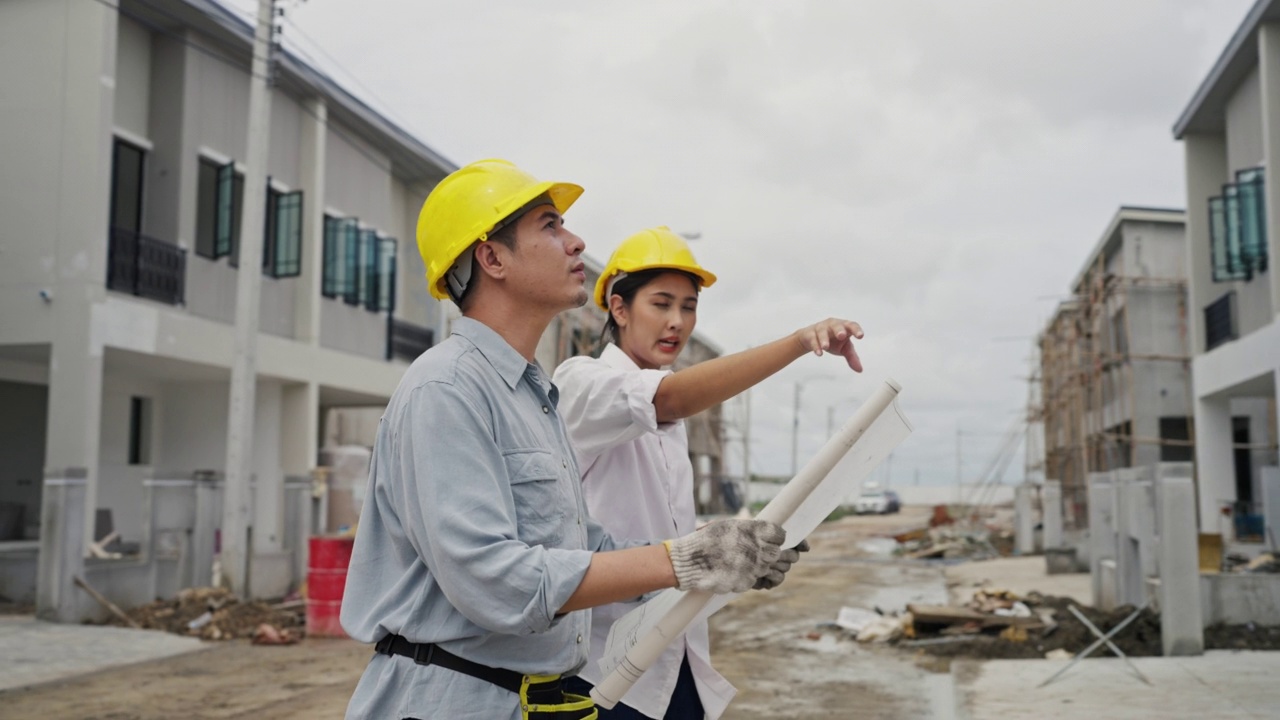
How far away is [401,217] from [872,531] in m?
22.6

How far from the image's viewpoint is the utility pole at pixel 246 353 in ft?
41.8

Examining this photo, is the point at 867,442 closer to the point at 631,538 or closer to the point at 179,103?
the point at 631,538

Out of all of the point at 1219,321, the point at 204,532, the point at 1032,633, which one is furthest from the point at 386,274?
the point at 1219,321

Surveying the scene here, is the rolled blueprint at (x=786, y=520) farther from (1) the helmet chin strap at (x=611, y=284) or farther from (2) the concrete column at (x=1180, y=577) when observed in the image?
(2) the concrete column at (x=1180, y=577)

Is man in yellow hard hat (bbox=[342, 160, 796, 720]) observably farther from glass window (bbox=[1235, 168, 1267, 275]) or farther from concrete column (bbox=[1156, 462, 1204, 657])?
glass window (bbox=[1235, 168, 1267, 275])

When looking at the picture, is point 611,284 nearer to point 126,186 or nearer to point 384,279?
point 126,186

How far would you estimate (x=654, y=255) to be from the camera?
3.43m

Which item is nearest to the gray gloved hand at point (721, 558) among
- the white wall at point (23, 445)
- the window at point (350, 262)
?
the white wall at point (23, 445)

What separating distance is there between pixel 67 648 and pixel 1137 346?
26275 millimetres

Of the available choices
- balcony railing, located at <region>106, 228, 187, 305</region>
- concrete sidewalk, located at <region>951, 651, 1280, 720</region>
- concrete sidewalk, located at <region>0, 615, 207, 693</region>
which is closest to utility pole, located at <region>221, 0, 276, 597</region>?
concrete sidewalk, located at <region>0, 615, 207, 693</region>

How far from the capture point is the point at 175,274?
590 inches

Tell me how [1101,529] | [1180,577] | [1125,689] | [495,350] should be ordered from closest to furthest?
[495,350], [1125,689], [1180,577], [1101,529]

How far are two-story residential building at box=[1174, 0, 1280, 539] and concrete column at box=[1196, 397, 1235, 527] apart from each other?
2cm

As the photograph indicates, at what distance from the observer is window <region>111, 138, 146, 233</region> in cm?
1461
